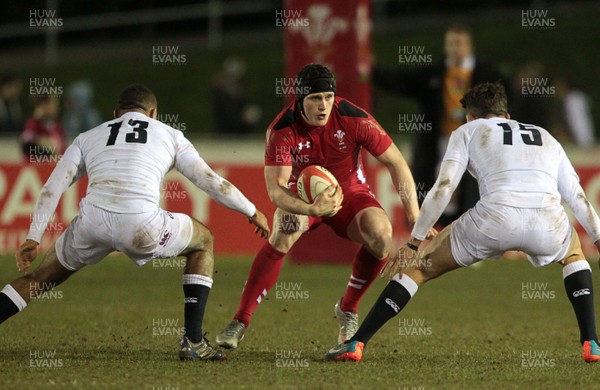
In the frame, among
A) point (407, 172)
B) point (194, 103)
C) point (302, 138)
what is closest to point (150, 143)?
point (302, 138)

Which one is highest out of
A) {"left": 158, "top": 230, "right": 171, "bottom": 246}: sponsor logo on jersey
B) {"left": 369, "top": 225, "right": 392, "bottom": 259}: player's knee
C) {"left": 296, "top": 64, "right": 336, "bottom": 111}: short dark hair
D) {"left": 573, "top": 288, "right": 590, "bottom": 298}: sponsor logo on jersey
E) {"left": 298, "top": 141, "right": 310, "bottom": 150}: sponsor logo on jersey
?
{"left": 296, "top": 64, "right": 336, "bottom": 111}: short dark hair

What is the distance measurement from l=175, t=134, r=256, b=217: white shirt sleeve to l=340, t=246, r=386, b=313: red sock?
131 cm

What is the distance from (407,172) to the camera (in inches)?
338

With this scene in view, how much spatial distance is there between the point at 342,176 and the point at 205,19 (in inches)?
649

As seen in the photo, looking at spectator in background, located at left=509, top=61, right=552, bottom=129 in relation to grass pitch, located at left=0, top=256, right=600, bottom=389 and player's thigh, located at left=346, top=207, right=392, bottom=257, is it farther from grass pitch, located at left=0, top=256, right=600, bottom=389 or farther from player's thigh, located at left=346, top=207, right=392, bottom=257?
player's thigh, located at left=346, top=207, right=392, bottom=257

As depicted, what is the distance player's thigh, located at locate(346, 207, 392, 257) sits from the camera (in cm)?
863

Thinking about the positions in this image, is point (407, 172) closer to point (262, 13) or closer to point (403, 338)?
point (403, 338)

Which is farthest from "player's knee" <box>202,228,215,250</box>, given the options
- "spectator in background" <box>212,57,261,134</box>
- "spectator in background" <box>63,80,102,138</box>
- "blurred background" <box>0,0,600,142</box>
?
"blurred background" <box>0,0,600,142</box>

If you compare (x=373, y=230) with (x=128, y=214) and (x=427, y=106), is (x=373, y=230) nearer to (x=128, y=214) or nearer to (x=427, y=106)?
(x=128, y=214)

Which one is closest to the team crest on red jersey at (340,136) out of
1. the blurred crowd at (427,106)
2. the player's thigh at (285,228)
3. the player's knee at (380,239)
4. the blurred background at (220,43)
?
the player's thigh at (285,228)

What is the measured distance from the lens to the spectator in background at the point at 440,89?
43.4 ft

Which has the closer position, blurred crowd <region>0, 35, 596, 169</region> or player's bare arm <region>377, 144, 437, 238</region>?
player's bare arm <region>377, 144, 437, 238</region>

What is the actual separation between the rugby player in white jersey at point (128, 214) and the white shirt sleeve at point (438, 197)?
1098mm

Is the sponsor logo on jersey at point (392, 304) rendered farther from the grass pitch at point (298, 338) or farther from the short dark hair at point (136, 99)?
the short dark hair at point (136, 99)
